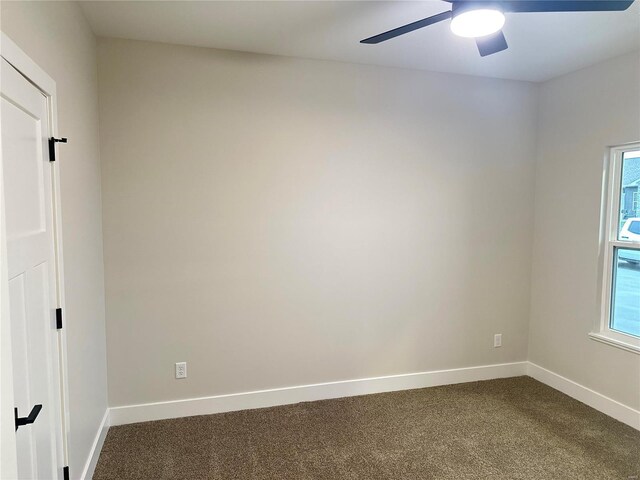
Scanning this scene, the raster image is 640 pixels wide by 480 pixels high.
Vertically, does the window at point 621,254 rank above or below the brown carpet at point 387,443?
above

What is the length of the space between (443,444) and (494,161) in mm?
2361

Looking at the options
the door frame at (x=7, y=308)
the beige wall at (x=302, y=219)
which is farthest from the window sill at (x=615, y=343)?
the door frame at (x=7, y=308)

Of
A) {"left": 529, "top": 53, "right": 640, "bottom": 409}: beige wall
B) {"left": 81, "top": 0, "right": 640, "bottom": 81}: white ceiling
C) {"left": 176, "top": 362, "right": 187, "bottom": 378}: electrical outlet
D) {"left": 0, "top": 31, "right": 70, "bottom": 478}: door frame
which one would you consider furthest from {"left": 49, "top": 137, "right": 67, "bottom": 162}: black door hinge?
{"left": 529, "top": 53, "right": 640, "bottom": 409}: beige wall

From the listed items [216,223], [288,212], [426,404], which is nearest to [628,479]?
[426,404]

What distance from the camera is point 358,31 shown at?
8.69ft

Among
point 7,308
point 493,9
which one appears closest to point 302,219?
point 493,9

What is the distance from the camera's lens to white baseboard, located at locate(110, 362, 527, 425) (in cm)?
302

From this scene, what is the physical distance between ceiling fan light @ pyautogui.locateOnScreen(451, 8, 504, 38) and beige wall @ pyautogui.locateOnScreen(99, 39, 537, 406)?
4.49 feet

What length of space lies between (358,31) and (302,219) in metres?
1.36

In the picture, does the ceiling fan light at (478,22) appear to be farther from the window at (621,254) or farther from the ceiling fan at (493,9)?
the window at (621,254)

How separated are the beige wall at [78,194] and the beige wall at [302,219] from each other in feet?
0.65

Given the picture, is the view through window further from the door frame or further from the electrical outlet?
the door frame

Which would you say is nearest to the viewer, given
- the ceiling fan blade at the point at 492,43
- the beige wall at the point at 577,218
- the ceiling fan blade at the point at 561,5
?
the ceiling fan blade at the point at 561,5

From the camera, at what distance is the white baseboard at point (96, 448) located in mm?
2299
